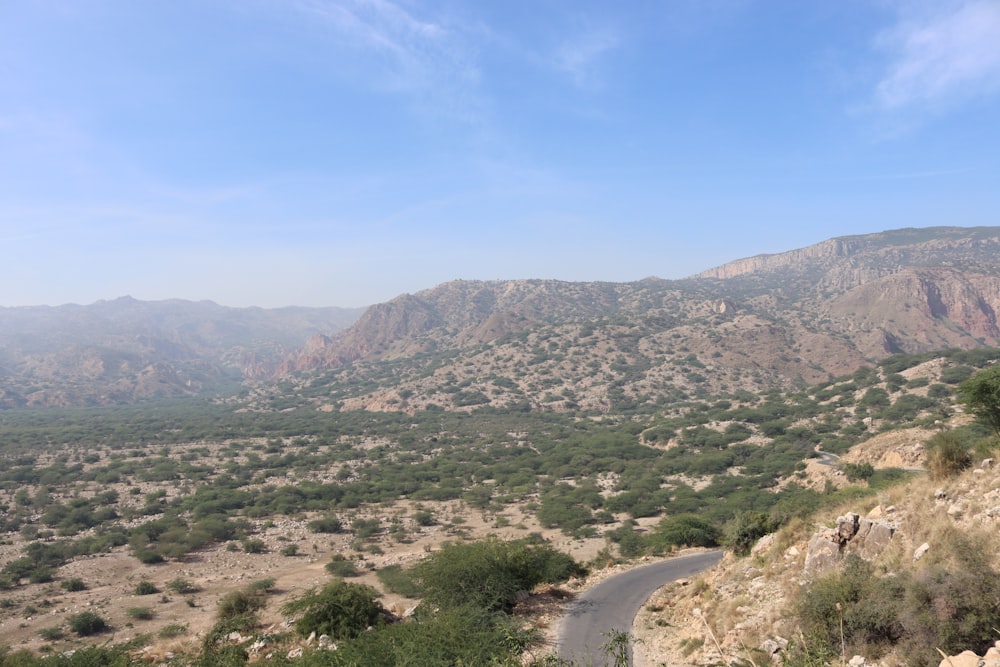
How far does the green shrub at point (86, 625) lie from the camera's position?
28.8 meters

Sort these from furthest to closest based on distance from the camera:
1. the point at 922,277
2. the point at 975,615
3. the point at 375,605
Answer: the point at 922,277, the point at 375,605, the point at 975,615

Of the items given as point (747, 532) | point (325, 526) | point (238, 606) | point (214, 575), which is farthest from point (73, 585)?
point (747, 532)

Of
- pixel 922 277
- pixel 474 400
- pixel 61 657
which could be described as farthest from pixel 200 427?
pixel 922 277

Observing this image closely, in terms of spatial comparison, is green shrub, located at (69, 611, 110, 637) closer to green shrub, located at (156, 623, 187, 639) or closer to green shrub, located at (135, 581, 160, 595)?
green shrub, located at (156, 623, 187, 639)

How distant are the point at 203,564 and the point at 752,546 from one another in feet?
132

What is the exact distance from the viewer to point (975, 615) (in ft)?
38.8

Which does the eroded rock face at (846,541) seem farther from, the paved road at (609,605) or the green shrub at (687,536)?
the green shrub at (687,536)

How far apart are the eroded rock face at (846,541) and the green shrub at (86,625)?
3431 centimetres

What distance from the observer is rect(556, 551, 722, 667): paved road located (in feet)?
61.1

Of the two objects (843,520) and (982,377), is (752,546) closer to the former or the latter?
(843,520)

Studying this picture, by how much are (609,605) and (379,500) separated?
45970 mm

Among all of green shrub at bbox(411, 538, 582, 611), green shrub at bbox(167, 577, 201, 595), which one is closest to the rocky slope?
green shrub at bbox(411, 538, 582, 611)

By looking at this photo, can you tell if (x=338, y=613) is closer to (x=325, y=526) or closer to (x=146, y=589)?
(x=146, y=589)

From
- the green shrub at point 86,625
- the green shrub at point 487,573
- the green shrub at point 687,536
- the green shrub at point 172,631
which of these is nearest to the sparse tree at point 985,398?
the green shrub at point 687,536
